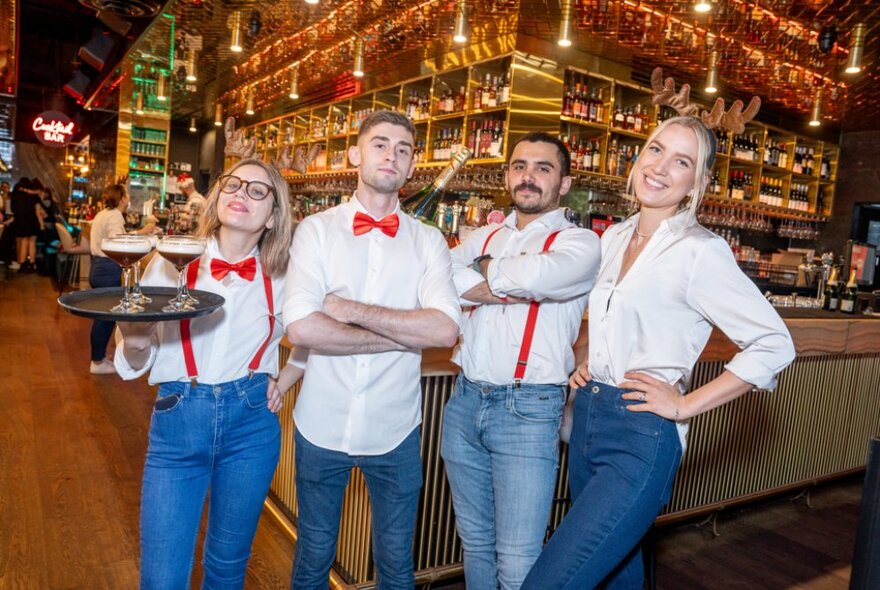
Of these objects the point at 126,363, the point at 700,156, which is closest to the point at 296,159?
the point at 126,363

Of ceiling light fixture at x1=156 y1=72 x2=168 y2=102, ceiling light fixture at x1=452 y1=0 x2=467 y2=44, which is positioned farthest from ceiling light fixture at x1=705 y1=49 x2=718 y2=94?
ceiling light fixture at x1=156 y1=72 x2=168 y2=102

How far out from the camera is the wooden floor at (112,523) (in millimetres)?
2504

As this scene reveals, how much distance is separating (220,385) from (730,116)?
2370mm

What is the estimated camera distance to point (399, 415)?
5.66 feet

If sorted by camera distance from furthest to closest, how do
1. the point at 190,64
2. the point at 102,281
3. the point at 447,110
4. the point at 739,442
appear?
the point at 190,64 < the point at 447,110 < the point at 102,281 < the point at 739,442

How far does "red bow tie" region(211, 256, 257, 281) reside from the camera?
5.53ft

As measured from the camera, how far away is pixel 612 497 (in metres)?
1.52

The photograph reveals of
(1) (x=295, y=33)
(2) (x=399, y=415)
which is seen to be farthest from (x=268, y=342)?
(1) (x=295, y=33)

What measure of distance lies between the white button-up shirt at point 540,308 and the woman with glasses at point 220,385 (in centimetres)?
56

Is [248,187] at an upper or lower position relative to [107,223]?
upper

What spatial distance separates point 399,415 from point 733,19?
14.0ft

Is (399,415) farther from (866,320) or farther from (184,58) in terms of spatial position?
(184,58)

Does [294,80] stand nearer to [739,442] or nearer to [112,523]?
[112,523]

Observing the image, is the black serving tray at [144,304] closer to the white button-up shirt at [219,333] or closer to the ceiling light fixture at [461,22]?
the white button-up shirt at [219,333]
